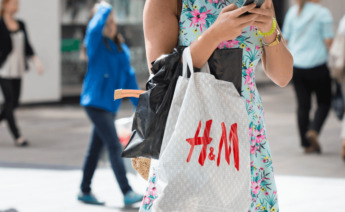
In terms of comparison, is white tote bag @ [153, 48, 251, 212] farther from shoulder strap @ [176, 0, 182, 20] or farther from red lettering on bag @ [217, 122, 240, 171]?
shoulder strap @ [176, 0, 182, 20]

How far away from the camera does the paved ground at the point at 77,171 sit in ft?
19.7

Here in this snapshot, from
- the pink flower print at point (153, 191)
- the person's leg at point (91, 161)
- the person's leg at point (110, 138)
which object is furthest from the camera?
the person's leg at point (91, 161)

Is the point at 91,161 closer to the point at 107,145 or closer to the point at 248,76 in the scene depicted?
the point at 107,145

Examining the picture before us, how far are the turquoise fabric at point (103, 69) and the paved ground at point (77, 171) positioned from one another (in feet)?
3.12

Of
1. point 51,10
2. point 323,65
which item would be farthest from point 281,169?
point 51,10

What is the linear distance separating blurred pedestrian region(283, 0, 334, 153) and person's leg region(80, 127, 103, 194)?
3541 mm

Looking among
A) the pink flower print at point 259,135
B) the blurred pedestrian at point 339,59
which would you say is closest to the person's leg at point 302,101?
the blurred pedestrian at point 339,59

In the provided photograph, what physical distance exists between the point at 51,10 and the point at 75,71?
5.58 feet

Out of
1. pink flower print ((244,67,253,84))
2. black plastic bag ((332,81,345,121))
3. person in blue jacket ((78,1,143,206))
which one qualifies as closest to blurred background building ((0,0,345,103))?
black plastic bag ((332,81,345,121))

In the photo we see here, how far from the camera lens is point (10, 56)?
9477 mm

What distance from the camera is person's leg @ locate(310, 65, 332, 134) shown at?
872cm

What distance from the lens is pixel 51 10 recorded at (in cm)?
1401

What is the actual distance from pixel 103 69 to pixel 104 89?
185mm

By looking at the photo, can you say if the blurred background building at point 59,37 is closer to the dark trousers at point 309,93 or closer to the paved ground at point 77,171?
the paved ground at point 77,171
